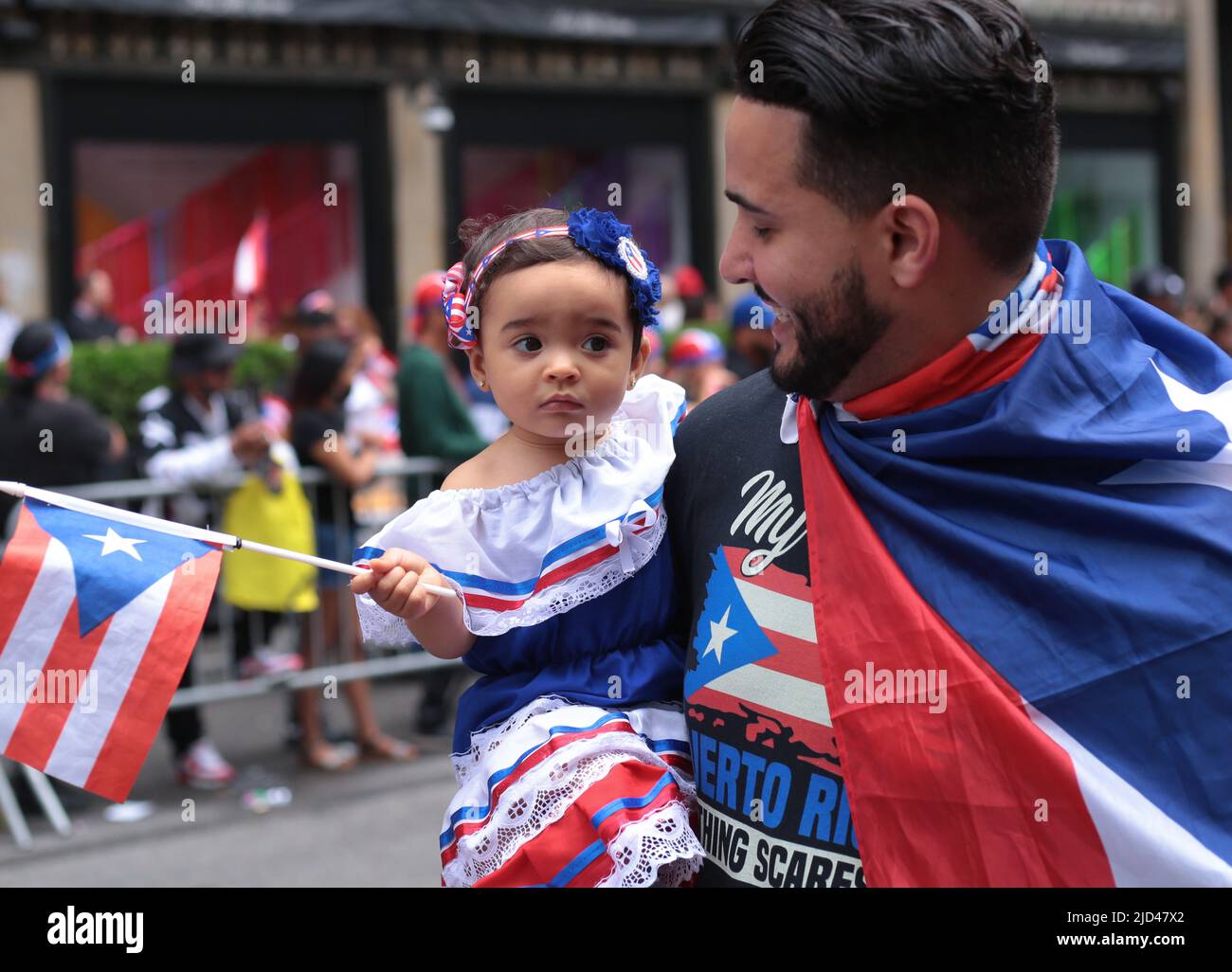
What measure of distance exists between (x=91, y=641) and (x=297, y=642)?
5.27 metres

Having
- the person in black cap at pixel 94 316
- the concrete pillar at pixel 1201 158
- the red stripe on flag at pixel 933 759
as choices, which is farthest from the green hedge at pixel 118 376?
the concrete pillar at pixel 1201 158

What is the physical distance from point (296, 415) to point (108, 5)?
20.8 feet

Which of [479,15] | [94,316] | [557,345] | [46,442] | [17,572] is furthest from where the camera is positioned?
[479,15]

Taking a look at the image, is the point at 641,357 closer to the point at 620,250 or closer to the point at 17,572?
the point at 620,250

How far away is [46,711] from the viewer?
2.10m

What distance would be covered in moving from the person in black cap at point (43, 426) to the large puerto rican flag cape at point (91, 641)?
4496mm

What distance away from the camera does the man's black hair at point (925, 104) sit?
5.99 ft

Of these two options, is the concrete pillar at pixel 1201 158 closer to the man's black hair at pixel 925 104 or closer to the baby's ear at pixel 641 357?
the baby's ear at pixel 641 357

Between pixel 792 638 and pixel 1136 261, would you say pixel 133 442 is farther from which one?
pixel 1136 261

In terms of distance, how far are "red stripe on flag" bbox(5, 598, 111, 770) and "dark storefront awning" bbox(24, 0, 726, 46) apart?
11.1 meters

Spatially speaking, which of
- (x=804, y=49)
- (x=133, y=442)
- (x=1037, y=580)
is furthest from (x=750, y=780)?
(x=133, y=442)

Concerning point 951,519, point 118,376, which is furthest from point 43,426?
point 951,519

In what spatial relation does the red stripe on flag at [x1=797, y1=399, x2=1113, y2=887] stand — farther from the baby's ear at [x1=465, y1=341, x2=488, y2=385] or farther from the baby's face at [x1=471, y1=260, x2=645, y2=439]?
the baby's ear at [x1=465, y1=341, x2=488, y2=385]

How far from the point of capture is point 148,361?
420 inches
